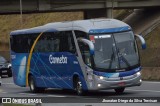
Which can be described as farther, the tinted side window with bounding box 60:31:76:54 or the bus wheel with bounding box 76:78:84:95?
the tinted side window with bounding box 60:31:76:54

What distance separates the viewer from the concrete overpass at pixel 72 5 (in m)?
57.7

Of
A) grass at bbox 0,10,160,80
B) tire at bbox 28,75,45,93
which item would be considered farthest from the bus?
grass at bbox 0,10,160,80

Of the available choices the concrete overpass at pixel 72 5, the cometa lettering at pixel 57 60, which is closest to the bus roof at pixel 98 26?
the cometa lettering at pixel 57 60

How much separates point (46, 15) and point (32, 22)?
268cm

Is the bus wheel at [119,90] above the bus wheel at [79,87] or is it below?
below

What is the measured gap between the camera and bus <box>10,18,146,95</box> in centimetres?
2136

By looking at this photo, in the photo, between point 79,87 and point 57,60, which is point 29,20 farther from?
point 79,87

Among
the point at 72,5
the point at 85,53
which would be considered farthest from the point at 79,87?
the point at 72,5

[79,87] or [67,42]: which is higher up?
[67,42]

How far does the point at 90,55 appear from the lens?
21.4 meters

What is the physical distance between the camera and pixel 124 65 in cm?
2156

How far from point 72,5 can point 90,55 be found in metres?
39.1

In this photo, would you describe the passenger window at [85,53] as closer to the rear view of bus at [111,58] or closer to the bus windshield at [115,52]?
the rear view of bus at [111,58]

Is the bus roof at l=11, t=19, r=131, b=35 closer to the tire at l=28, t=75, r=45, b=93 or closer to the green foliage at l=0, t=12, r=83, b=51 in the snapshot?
the tire at l=28, t=75, r=45, b=93
